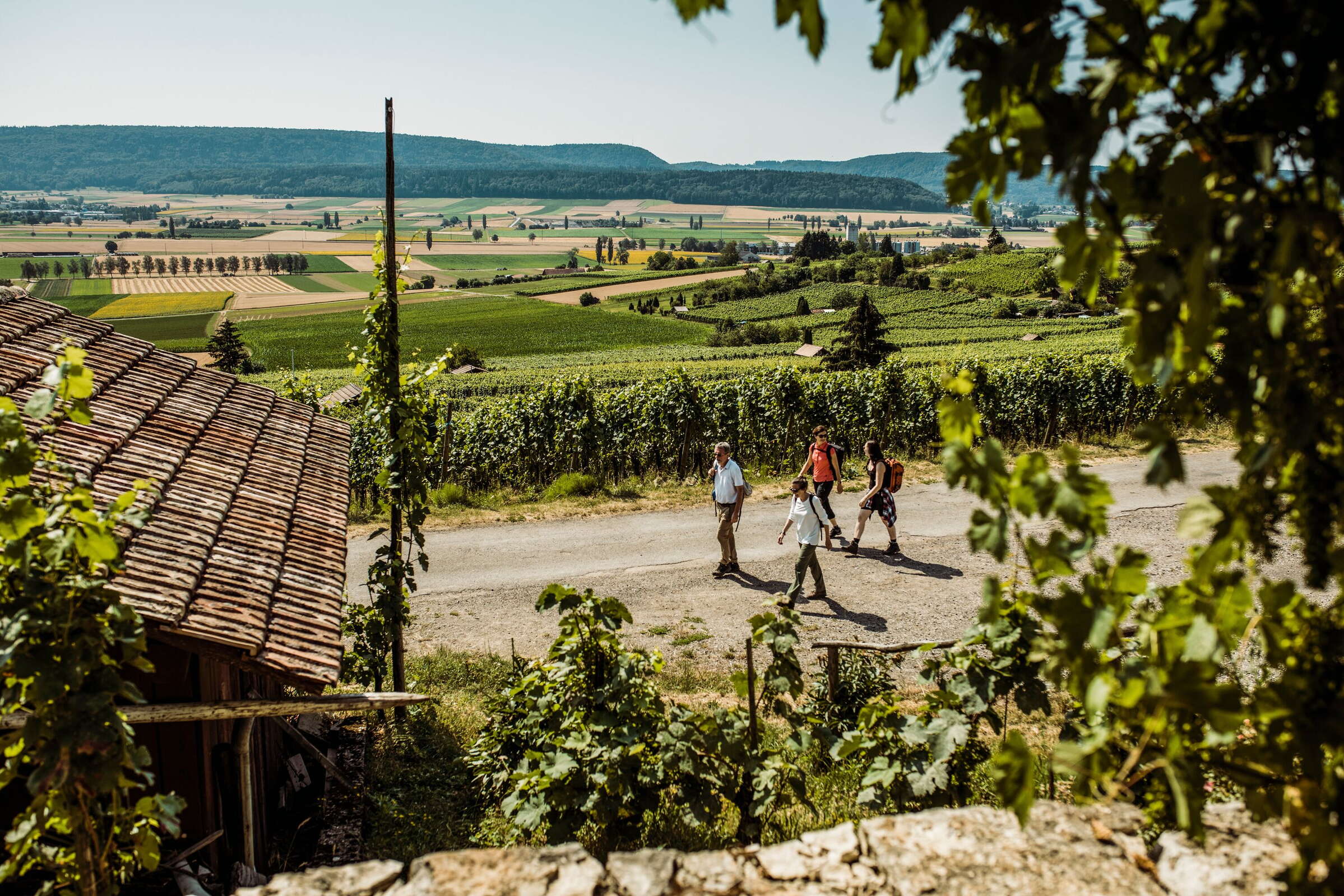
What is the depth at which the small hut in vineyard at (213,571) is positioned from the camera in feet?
15.3

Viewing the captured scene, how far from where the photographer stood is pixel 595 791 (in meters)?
4.61

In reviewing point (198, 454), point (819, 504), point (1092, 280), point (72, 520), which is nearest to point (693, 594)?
point (819, 504)

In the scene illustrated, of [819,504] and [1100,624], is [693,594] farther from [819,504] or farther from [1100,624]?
[1100,624]

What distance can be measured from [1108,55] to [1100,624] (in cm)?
103

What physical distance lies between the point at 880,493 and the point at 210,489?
8.66 metres

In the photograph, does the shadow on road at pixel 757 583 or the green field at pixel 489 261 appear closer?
the shadow on road at pixel 757 583

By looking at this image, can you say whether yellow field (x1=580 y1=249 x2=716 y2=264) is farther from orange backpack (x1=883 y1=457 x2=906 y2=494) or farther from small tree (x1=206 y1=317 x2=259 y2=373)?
orange backpack (x1=883 y1=457 x2=906 y2=494)

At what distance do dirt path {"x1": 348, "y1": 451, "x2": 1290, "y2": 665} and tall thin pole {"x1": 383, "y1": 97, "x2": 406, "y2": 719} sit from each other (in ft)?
7.05

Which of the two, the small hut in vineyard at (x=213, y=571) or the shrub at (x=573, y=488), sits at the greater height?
the small hut in vineyard at (x=213, y=571)

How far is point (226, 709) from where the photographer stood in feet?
16.0

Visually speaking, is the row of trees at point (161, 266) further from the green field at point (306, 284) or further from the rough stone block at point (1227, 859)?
the rough stone block at point (1227, 859)

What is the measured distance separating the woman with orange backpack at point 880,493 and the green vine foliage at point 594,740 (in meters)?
7.78

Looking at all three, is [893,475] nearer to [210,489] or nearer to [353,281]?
[210,489]

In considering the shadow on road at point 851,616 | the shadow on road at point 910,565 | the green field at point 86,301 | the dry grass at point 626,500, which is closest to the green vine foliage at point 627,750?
the shadow on road at point 851,616
